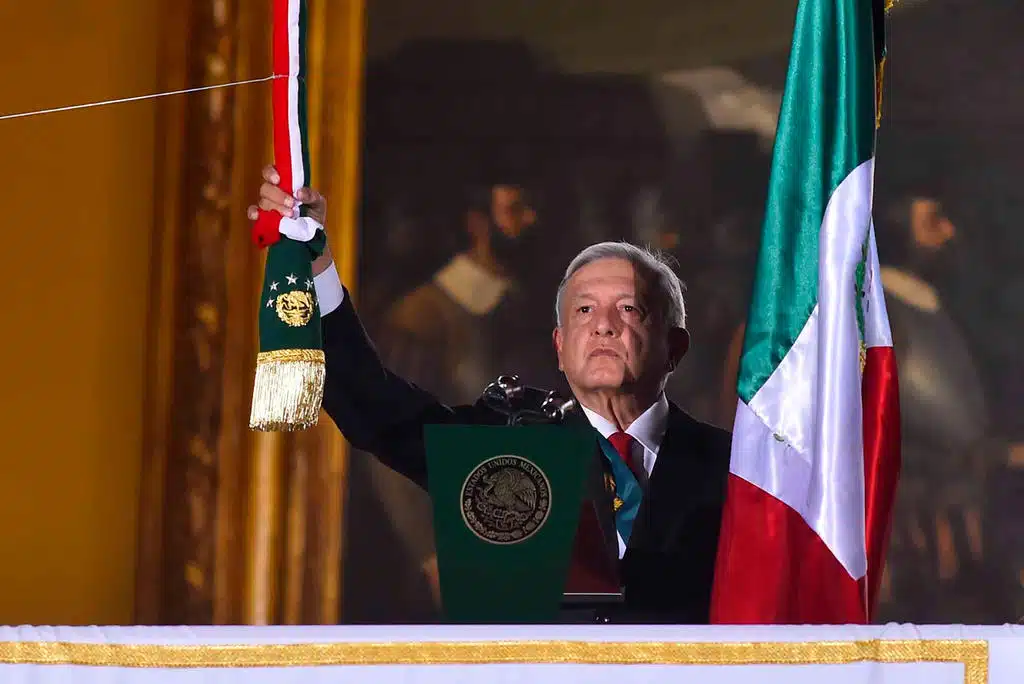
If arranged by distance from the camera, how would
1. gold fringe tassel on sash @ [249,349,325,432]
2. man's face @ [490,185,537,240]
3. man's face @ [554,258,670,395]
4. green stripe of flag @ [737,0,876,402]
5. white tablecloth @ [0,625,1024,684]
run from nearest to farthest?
white tablecloth @ [0,625,1024,684] → gold fringe tassel on sash @ [249,349,325,432] → green stripe of flag @ [737,0,876,402] → man's face @ [554,258,670,395] → man's face @ [490,185,537,240]

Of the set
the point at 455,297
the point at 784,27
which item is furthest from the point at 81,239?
the point at 784,27

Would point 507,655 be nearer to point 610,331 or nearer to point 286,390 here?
point 286,390

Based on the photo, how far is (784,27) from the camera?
13.8ft

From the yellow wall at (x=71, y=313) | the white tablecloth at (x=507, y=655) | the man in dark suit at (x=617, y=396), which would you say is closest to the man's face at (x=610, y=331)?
the man in dark suit at (x=617, y=396)

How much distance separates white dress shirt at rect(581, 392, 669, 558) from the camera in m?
3.49

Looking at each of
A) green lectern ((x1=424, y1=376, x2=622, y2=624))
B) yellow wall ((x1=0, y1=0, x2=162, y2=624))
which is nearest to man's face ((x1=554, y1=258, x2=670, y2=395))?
green lectern ((x1=424, y1=376, x2=622, y2=624))

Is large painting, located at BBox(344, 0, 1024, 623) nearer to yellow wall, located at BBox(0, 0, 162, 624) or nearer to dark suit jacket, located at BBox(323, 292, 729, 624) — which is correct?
dark suit jacket, located at BBox(323, 292, 729, 624)

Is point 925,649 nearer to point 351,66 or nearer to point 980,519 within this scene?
point 980,519

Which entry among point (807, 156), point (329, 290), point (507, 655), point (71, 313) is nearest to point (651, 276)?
point (329, 290)

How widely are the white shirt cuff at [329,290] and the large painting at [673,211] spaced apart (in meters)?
0.78

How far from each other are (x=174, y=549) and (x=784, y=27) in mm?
2354

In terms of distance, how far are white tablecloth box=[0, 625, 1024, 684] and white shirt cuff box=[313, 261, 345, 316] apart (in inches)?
58.7

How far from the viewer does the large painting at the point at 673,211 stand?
13.2ft

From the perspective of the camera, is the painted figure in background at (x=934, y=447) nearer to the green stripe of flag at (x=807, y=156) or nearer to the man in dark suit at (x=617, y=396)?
the man in dark suit at (x=617, y=396)
